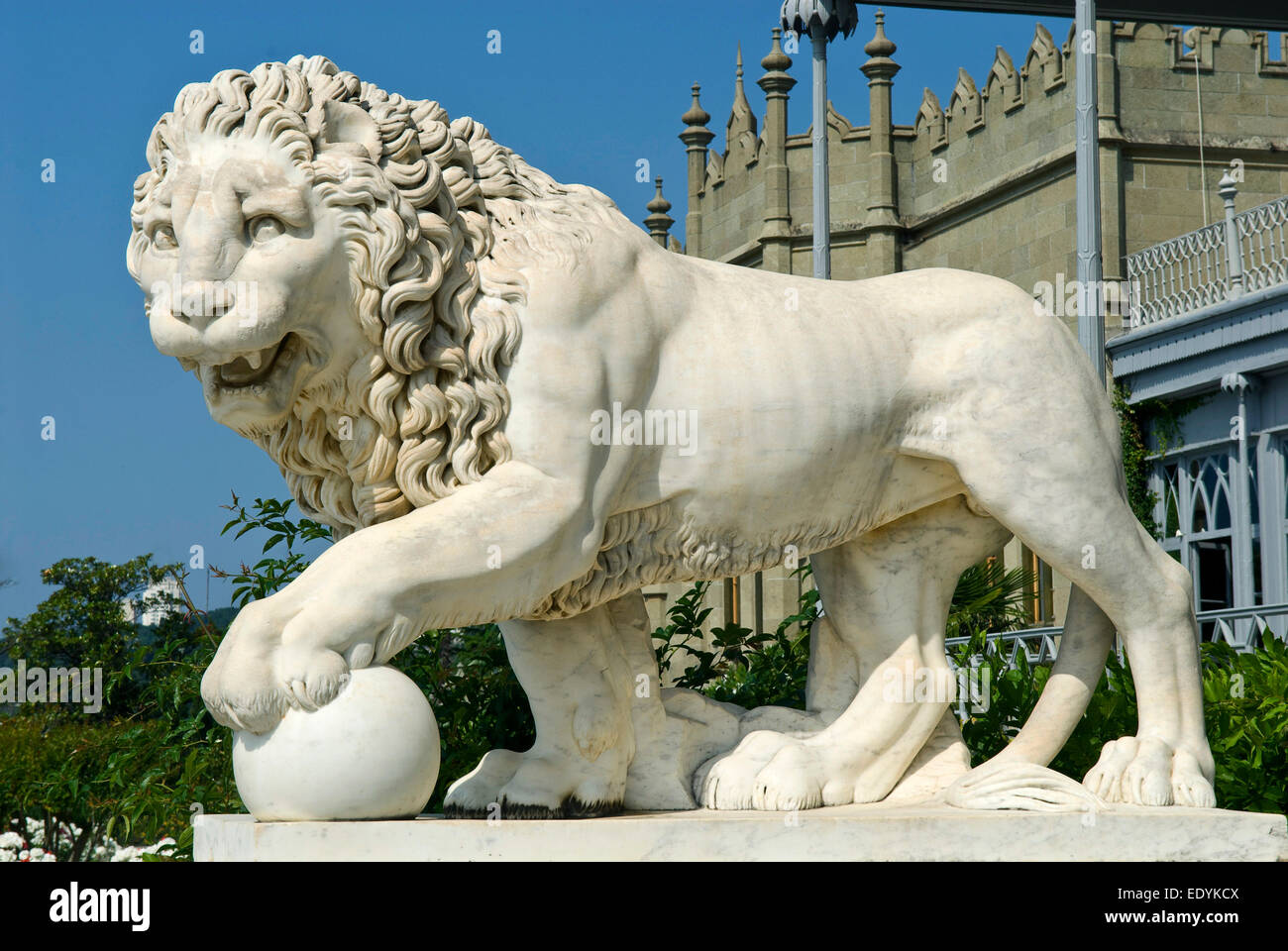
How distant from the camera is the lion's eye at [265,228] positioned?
296 cm

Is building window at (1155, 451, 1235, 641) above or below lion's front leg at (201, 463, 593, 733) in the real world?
above

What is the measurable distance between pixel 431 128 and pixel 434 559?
3.14 ft

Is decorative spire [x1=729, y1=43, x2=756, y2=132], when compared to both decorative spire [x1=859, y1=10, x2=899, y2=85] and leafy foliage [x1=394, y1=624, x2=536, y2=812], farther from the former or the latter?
leafy foliage [x1=394, y1=624, x2=536, y2=812]

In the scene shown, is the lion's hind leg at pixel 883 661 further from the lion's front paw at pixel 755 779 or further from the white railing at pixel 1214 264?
the white railing at pixel 1214 264

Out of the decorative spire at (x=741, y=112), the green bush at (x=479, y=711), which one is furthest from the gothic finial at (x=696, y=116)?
the green bush at (x=479, y=711)

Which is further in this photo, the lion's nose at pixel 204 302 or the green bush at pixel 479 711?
the green bush at pixel 479 711

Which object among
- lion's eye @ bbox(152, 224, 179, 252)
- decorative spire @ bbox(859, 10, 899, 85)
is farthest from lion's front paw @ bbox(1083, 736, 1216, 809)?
decorative spire @ bbox(859, 10, 899, 85)

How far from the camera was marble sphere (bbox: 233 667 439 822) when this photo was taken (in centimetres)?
279

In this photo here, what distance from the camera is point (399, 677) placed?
2.88 m

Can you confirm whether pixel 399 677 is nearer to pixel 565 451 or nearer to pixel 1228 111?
pixel 565 451

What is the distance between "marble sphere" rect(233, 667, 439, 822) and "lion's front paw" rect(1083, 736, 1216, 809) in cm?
162

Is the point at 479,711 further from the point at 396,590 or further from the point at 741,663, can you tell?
the point at 396,590

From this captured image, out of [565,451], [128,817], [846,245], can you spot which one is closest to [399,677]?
[565,451]

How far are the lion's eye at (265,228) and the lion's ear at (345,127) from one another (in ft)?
0.60
